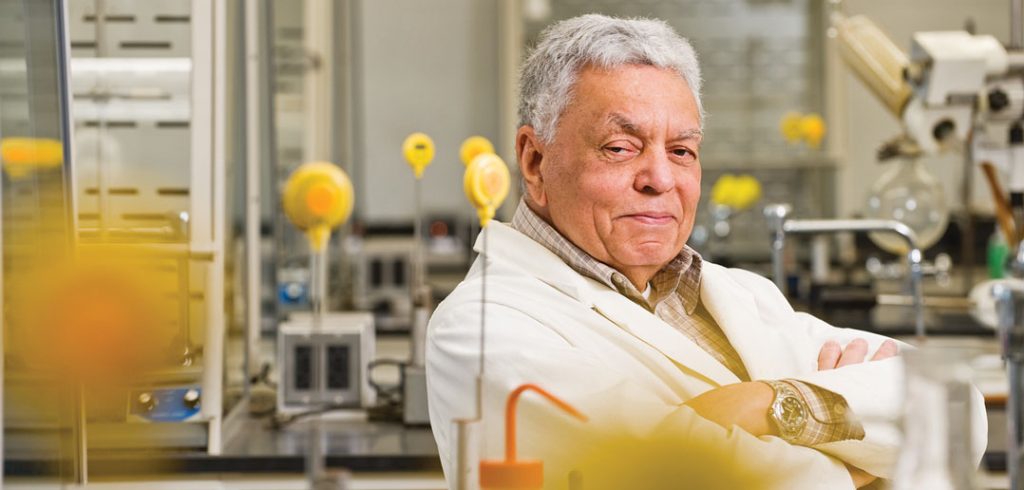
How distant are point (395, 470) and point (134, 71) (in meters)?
0.82

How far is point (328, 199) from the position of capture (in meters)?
1.97

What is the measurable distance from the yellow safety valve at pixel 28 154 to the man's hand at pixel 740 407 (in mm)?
819

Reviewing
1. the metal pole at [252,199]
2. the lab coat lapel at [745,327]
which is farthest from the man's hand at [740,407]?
the metal pole at [252,199]

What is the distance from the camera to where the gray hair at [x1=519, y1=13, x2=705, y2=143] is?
56.3 inches

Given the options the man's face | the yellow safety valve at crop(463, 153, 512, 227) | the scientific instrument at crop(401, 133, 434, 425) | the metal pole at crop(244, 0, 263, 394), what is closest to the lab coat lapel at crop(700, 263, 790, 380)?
the man's face

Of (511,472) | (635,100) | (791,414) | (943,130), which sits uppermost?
(635,100)

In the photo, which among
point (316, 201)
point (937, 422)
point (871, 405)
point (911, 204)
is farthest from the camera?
point (911, 204)

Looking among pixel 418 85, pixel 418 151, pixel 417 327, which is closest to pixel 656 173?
pixel 418 151

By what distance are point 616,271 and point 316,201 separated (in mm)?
627

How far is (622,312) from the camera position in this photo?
147cm

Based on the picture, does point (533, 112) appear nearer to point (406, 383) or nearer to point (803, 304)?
point (406, 383)

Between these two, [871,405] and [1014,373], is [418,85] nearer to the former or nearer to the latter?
[871,405]

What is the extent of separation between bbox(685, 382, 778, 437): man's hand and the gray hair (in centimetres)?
32

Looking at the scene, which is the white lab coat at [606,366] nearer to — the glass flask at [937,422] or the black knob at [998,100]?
the glass flask at [937,422]
